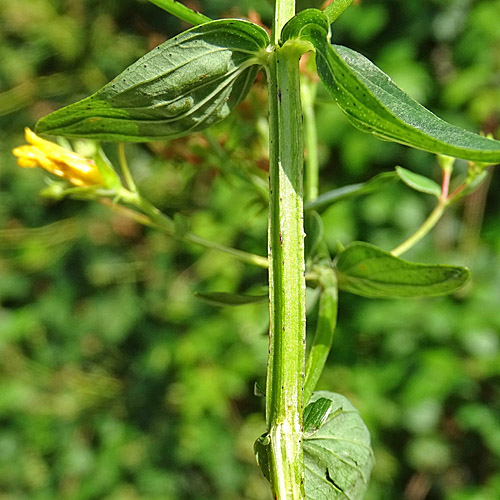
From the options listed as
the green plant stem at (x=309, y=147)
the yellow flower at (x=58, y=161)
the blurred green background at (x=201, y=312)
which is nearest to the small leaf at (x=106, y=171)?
the yellow flower at (x=58, y=161)

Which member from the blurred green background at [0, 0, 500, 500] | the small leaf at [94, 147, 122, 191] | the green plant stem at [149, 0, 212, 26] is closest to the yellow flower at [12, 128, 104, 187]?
the small leaf at [94, 147, 122, 191]

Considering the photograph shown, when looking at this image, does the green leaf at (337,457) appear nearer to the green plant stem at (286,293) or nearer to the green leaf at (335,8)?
the green plant stem at (286,293)

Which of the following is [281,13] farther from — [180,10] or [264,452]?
[264,452]

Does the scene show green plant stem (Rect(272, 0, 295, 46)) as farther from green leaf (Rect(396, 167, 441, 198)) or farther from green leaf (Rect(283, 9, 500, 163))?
green leaf (Rect(396, 167, 441, 198))

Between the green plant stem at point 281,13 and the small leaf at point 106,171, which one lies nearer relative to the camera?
the green plant stem at point 281,13

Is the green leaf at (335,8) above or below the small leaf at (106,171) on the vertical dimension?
above
